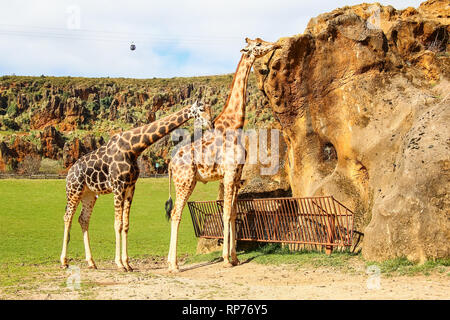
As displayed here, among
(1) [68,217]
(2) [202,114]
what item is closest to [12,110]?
(1) [68,217]

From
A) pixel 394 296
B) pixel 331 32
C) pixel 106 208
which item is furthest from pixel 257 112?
pixel 394 296

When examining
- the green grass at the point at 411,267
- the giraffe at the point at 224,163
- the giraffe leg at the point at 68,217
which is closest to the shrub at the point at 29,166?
the giraffe leg at the point at 68,217

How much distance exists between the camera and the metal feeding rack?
10.5 m

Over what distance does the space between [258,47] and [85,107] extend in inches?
3696

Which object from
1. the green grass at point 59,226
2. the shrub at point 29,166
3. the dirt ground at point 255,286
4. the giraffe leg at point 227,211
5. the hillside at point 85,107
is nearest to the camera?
the dirt ground at point 255,286

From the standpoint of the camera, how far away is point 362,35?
37.1 feet

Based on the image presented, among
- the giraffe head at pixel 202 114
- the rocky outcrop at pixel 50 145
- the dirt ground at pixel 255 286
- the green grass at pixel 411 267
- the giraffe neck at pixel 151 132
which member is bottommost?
the dirt ground at pixel 255 286

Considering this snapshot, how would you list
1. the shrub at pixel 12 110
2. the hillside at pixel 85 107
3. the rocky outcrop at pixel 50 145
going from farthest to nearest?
the shrub at pixel 12 110, the rocky outcrop at pixel 50 145, the hillside at pixel 85 107

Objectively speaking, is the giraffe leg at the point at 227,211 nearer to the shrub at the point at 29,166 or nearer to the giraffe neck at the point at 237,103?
the giraffe neck at the point at 237,103

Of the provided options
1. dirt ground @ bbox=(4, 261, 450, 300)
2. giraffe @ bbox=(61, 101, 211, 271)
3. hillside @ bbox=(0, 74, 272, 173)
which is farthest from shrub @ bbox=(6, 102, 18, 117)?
dirt ground @ bbox=(4, 261, 450, 300)

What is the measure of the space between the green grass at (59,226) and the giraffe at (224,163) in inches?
152

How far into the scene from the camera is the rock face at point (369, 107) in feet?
29.0

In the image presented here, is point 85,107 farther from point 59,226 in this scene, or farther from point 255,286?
point 255,286

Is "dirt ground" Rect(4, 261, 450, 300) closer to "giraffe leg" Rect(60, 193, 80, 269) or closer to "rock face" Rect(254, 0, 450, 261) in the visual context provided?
"rock face" Rect(254, 0, 450, 261)
